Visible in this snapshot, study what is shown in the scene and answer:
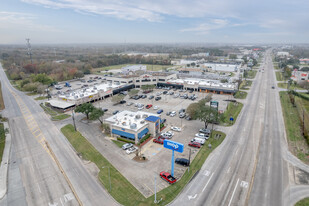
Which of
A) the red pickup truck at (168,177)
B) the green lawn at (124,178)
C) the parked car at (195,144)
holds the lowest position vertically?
the green lawn at (124,178)

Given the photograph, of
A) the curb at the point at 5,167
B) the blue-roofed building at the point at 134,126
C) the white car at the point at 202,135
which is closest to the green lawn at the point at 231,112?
the white car at the point at 202,135

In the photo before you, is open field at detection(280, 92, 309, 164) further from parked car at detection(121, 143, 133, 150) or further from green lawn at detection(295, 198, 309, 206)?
parked car at detection(121, 143, 133, 150)

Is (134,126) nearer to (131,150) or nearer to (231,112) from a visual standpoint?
(131,150)

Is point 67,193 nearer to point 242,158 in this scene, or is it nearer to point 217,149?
point 217,149

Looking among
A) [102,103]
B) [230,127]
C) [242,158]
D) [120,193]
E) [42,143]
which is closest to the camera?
[120,193]

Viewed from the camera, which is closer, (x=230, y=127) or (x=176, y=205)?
(x=176, y=205)

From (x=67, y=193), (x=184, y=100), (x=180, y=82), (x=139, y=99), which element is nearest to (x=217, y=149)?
(x=67, y=193)

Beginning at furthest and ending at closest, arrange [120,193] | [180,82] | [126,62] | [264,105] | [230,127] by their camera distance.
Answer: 1. [126,62]
2. [180,82]
3. [264,105]
4. [230,127]
5. [120,193]

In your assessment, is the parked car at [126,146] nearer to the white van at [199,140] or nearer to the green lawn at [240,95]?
the white van at [199,140]
